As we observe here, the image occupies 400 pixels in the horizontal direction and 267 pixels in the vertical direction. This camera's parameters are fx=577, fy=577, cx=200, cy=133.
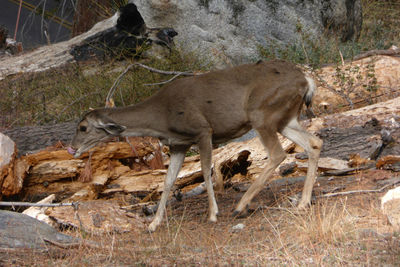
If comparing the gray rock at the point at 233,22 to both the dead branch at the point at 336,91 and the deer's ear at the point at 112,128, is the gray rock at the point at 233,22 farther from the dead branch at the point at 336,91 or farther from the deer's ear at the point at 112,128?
the deer's ear at the point at 112,128

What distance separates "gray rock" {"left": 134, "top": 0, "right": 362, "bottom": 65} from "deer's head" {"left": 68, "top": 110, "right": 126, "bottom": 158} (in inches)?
254

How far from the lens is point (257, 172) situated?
8383 mm

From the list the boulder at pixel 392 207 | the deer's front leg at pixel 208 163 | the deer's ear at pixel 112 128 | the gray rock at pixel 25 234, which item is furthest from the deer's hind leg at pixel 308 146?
the gray rock at pixel 25 234

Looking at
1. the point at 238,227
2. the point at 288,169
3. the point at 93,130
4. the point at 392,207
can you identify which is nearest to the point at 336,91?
the point at 288,169

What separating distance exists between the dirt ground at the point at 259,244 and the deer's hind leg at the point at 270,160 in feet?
0.54

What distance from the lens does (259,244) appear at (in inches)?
203

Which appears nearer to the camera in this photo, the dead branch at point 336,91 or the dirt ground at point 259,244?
the dirt ground at point 259,244

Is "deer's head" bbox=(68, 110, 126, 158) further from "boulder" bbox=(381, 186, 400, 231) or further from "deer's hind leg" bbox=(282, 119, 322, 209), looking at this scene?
"boulder" bbox=(381, 186, 400, 231)

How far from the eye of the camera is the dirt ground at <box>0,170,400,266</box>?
4.51 metres

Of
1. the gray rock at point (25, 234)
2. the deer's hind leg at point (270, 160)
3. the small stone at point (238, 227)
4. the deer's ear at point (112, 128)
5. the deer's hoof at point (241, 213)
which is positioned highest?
the deer's ear at point (112, 128)

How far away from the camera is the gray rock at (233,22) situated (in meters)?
13.2

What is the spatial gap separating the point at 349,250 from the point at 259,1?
32.8 feet

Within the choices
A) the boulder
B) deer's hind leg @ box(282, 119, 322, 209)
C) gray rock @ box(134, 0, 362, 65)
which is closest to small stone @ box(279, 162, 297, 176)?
deer's hind leg @ box(282, 119, 322, 209)

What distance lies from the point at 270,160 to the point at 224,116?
0.73 meters
